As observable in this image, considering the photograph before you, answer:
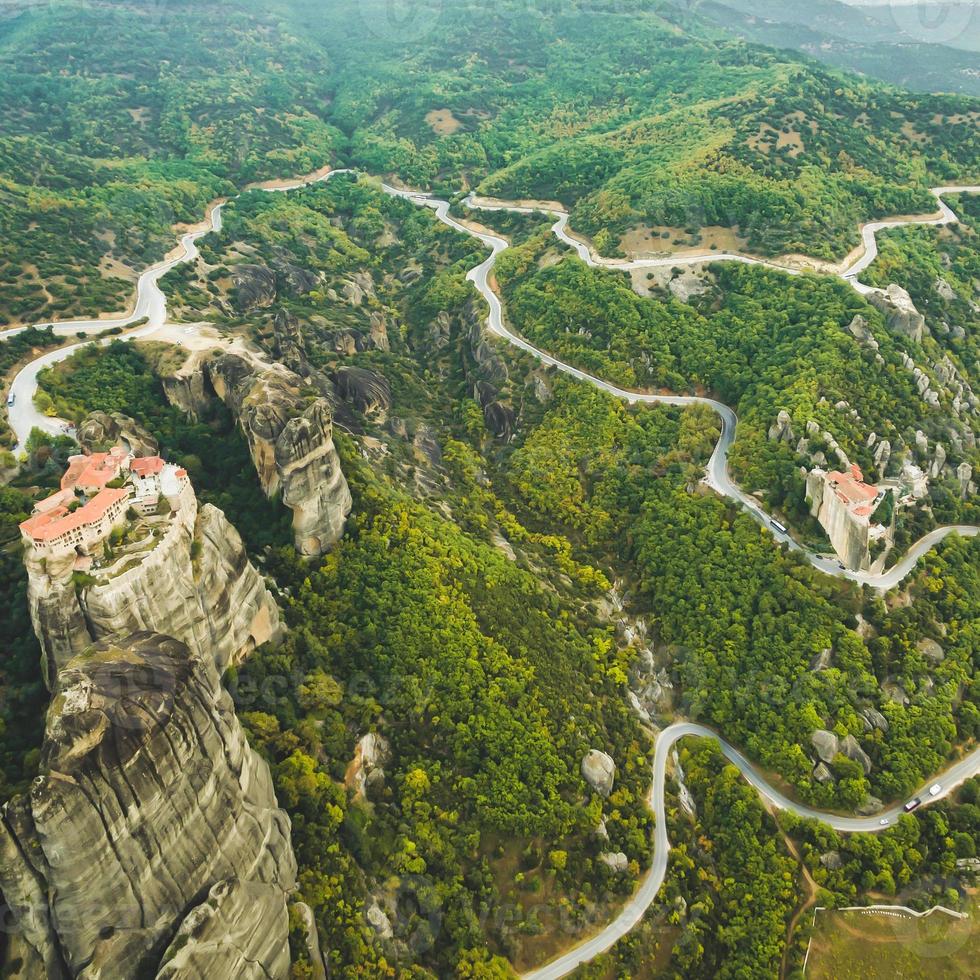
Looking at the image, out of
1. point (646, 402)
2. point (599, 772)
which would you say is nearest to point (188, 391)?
point (599, 772)

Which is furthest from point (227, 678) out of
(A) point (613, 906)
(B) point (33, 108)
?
(B) point (33, 108)

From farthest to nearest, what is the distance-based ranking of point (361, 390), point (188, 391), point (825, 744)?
point (361, 390)
point (188, 391)
point (825, 744)

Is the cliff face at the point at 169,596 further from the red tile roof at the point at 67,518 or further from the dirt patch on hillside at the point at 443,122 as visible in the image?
the dirt patch on hillside at the point at 443,122

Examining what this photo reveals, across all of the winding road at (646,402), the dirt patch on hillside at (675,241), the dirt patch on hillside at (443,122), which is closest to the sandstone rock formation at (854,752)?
the winding road at (646,402)

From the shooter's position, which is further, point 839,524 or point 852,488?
point 852,488

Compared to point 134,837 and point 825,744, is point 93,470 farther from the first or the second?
point 825,744
